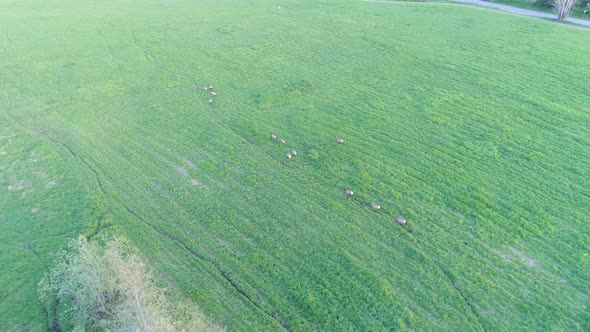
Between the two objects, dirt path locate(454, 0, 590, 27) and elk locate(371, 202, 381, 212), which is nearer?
elk locate(371, 202, 381, 212)

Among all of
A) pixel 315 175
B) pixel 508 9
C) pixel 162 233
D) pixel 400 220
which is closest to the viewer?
pixel 162 233

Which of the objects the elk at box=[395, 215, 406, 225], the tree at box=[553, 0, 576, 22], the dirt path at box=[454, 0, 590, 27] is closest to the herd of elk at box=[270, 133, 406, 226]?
the elk at box=[395, 215, 406, 225]

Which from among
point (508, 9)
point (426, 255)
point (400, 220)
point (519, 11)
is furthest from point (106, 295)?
point (508, 9)

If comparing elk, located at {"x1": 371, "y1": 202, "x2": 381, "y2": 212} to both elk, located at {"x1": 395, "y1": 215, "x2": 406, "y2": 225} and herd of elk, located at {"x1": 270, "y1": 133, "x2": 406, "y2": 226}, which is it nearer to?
herd of elk, located at {"x1": 270, "y1": 133, "x2": 406, "y2": 226}

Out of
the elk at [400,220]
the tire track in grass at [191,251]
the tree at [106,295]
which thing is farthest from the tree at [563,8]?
the tree at [106,295]

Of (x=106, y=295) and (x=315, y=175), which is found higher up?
(x=315, y=175)

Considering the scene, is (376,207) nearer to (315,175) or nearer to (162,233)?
(315,175)
